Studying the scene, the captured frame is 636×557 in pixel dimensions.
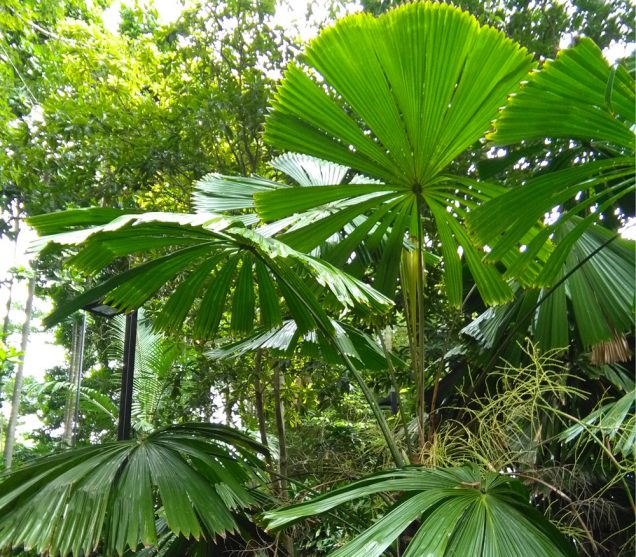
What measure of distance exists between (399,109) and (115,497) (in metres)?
1.57

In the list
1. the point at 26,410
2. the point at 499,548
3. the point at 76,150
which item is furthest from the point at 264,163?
the point at 26,410

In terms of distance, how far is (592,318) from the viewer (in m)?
2.23

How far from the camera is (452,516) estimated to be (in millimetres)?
1422

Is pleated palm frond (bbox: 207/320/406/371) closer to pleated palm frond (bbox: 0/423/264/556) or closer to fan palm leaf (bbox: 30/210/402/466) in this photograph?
fan palm leaf (bbox: 30/210/402/466)

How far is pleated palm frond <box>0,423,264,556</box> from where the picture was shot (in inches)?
72.2

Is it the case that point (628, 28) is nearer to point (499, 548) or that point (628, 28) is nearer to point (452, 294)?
point (452, 294)

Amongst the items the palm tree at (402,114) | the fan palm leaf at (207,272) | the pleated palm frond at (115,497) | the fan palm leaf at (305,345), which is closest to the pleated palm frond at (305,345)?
the fan palm leaf at (305,345)

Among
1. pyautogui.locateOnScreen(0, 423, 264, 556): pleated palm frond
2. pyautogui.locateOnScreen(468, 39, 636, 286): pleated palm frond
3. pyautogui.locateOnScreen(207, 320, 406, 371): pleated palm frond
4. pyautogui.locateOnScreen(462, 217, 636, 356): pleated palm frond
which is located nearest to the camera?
pyautogui.locateOnScreen(468, 39, 636, 286): pleated palm frond

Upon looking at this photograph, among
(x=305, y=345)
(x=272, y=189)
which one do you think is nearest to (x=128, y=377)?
(x=305, y=345)

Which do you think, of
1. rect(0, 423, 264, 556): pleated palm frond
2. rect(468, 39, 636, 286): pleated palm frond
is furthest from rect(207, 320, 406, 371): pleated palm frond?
rect(468, 39, 636, 286): pleated palm frond

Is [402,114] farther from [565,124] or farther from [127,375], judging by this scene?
[127,375]

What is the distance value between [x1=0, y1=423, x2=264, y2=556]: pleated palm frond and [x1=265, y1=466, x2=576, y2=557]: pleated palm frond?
1.53ft

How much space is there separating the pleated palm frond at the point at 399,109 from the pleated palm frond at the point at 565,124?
428 mm

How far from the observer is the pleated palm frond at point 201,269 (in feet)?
5.55
